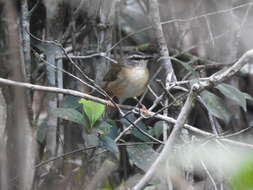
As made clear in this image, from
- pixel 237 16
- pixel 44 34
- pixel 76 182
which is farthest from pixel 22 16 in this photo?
pixel 237 16

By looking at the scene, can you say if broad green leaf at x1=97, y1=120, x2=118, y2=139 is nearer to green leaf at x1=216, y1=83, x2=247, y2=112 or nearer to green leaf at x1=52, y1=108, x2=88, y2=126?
green leaf at x1=52, y1=108, x2=88, y2=126

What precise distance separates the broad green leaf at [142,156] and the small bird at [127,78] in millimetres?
728

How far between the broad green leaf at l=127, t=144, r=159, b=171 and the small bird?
2.39 ft

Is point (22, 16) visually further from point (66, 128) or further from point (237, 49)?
point (237, 49)

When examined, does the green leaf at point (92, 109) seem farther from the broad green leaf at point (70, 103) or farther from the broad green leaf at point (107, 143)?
the broad green leaf at point (70, 103)

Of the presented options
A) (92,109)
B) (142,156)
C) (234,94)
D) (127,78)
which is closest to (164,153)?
(92,109)

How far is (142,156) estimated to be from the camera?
3213mm

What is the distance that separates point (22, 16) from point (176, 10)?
2031mm

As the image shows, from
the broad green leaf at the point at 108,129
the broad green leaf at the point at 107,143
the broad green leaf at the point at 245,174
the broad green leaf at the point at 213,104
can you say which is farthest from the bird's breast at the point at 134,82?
the broad green leaf at the point at 245,174

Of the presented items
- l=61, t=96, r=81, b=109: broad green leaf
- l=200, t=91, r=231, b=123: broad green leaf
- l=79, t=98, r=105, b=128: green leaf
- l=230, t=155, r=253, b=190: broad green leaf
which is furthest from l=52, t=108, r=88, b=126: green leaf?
l=230, t=155, r=253, b=190: broad green leaf

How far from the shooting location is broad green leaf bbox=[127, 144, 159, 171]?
125 inches

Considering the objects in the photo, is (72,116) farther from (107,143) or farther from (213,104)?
(213,104)

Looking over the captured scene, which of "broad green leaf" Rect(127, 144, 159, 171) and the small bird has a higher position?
the small bird

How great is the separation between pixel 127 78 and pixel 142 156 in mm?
1003
